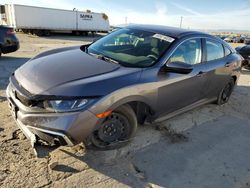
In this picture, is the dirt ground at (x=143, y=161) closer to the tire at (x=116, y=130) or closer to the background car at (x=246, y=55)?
the tire at (x=116, y=130)

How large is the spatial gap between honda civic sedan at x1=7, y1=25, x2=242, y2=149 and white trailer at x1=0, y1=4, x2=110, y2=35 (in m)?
Answer: 22.1

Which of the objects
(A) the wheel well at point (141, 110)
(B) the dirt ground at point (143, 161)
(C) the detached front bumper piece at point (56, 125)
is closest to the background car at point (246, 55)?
(B) the dirt ground at point (143, 161)

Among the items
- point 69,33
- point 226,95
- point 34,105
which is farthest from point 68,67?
point 69,33

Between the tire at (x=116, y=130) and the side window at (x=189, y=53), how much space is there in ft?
3.36

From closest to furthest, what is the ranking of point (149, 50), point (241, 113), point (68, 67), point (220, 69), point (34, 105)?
1. point (34, 105)
2. point (68, 67)
3. point (149, 50)
4. point (220, 69)
5. point (241, 113)

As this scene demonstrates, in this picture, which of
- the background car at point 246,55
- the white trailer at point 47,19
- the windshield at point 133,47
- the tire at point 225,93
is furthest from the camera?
the white trailer at point 47,19

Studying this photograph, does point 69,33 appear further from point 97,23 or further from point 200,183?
point 200,183

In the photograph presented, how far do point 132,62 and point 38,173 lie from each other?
184 cm

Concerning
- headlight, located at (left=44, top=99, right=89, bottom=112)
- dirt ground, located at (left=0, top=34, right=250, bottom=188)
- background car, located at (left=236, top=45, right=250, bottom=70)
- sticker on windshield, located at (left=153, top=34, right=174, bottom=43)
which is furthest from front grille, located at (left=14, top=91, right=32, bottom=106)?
background car, located at (left=236, top=45, right=250, bottom=70)

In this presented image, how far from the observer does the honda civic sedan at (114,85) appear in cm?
276

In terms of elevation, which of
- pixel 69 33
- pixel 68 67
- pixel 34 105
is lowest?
pixel 69 33

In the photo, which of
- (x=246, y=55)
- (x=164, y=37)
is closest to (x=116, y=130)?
(x=164, y=37)

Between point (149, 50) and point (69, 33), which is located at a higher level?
point (149, 50)

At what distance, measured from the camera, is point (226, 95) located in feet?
18.6
